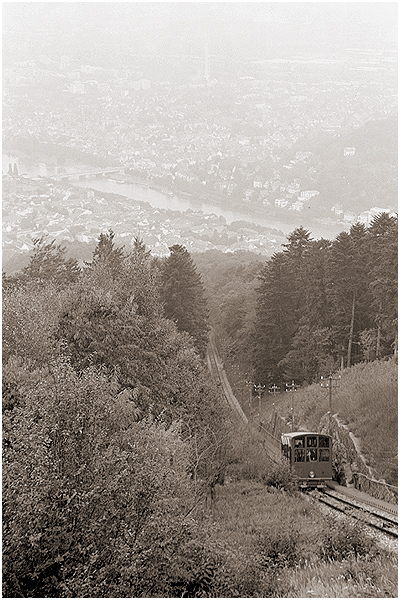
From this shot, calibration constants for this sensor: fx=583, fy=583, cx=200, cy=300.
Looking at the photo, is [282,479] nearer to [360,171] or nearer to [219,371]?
[219,371]

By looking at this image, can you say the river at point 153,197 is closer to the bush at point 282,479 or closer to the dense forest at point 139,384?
the dense forest at point 139,384

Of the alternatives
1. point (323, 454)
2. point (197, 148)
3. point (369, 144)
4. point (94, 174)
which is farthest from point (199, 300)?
point (197, 148)

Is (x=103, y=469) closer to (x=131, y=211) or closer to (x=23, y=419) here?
(x=23, y=419)

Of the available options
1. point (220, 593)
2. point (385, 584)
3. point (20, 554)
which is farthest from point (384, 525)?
point (20, 554)

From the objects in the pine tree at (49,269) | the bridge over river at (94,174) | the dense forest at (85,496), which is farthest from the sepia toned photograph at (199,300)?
the bridge over river at (94,174)

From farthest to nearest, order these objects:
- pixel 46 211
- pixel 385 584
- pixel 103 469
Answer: pixel 46 211 < pixel 385 584 < pixel 103 469

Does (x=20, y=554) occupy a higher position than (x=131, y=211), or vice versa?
(x=131, y=211)
